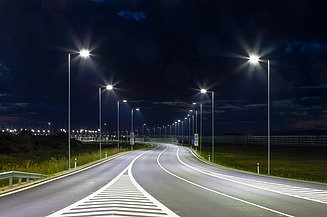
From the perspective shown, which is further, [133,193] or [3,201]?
[133,193]

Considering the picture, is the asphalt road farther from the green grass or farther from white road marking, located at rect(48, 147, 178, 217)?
the green grass

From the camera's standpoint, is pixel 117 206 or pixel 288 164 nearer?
pixel 117 206

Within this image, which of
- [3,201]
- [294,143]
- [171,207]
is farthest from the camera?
[294,143]

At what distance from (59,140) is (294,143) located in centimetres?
6456

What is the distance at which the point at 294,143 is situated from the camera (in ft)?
465

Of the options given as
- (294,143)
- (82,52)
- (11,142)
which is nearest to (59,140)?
(11,142)

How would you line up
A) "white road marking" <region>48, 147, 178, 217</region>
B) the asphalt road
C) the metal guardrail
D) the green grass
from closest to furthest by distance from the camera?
"white road marking" <region>48, 147, 178, 217</region> < the asphalt road < the metal guardrail < the green grass

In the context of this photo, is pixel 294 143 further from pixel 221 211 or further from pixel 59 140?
pixel 221 211

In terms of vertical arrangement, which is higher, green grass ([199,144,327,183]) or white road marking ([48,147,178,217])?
white road marking ([48,147,178,217])

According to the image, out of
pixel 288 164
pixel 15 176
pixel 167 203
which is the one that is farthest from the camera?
pixel 288 164

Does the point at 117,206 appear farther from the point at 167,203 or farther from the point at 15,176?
the point at 15,176

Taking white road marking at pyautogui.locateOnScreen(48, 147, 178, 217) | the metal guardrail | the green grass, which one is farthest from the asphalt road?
the green grass

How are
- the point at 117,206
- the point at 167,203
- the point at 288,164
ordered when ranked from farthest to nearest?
the point at 288,164, the point at 167,203, the point at 117,206

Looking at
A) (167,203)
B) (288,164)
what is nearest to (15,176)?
(167,203)
